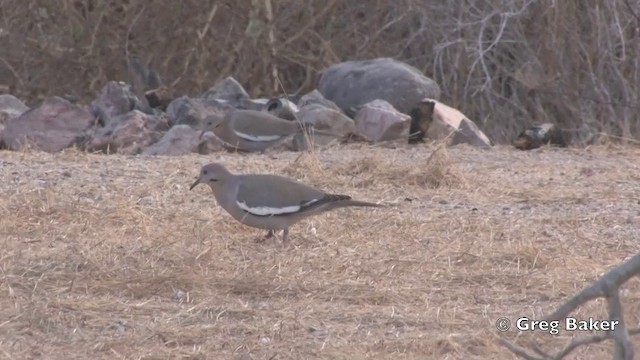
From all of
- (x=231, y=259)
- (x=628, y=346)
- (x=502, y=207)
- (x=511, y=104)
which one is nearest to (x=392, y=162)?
(x=502, y=207)

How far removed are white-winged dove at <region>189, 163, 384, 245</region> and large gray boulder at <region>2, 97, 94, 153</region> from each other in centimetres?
329

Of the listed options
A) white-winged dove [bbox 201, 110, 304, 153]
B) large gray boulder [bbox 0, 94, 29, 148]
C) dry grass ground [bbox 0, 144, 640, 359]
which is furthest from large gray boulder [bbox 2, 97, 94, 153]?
white-winged dove [bbox 201, 110, 304, 153]

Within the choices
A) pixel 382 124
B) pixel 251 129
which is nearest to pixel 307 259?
pixel 251 129

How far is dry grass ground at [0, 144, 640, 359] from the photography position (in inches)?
197

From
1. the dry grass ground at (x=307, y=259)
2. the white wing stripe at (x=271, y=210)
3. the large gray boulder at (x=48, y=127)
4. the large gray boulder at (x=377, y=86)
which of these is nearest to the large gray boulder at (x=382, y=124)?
the large gray boulder at (x=377, y=86)

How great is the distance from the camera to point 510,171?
8.66m

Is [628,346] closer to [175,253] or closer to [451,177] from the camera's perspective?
[175,253]

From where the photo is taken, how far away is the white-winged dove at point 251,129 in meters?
9.16

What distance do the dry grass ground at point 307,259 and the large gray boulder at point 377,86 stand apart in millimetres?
1853

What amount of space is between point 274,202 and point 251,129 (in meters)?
2.80

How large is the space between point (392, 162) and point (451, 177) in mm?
544

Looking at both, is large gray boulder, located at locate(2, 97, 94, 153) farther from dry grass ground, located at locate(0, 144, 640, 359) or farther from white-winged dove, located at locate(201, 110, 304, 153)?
white-winged dove, located at locate(201, 110, 304, 153)

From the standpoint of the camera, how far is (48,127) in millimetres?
9797

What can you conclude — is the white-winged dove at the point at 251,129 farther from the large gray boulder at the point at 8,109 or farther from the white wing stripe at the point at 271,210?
the white wing stripe at the point at 271,210
